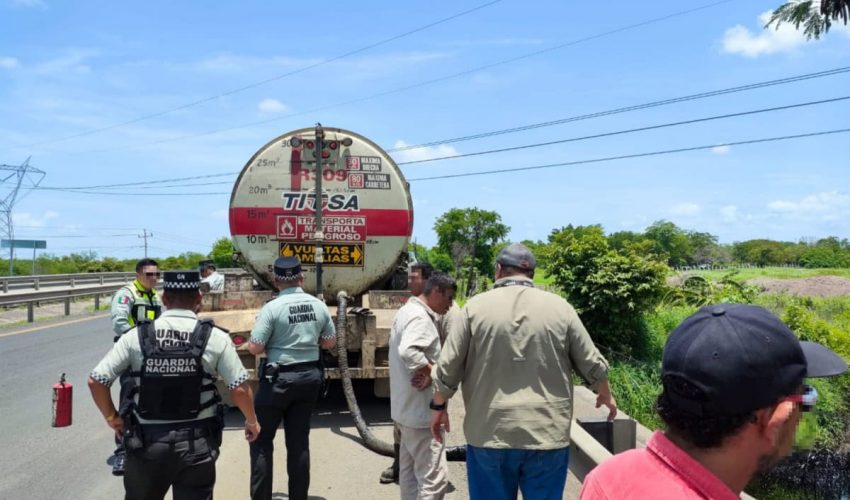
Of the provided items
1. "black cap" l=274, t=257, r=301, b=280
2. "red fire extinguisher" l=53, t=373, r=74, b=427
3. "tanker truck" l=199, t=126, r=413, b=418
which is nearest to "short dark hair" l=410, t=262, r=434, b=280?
"black cap" l=274, t=257, r=301, b=280

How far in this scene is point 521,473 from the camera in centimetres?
372

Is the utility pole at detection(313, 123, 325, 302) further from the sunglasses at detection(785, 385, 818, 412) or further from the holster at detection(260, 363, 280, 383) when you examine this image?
the sunglasses at detection(785, 385, 818, 412)

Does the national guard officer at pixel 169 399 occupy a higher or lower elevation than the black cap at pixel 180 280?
lower

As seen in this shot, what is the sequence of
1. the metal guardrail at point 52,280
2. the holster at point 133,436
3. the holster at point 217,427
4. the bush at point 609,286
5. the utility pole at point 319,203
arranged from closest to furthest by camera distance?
the holster at point 133,436, the holster at point 217,427, the utility pole at point 319,203, the bush at point 609,286, the metal guardrail at point 52,280

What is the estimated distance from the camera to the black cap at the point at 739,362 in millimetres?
1348

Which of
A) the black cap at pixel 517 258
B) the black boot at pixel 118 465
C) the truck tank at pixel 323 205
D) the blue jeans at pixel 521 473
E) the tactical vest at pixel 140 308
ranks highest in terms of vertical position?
the truck tank at pixel 323 205

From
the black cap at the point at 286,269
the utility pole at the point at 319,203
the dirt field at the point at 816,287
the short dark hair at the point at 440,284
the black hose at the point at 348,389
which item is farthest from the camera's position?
the dirt field at the point at 816,287

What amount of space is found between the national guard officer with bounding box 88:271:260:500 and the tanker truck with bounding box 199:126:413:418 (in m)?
3.57

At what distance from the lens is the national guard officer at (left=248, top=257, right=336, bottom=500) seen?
4875 mm

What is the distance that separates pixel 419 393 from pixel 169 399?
1.58 metres

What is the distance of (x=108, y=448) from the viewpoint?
6684 millimetres

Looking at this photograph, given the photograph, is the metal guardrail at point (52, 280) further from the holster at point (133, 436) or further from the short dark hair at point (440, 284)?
the short dark hair at point (440, 284)

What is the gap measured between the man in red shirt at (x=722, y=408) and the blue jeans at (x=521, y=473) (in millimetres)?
2286

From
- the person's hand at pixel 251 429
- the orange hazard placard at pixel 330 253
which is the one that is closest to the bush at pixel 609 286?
the orange hazard placard at pixel 330 253
